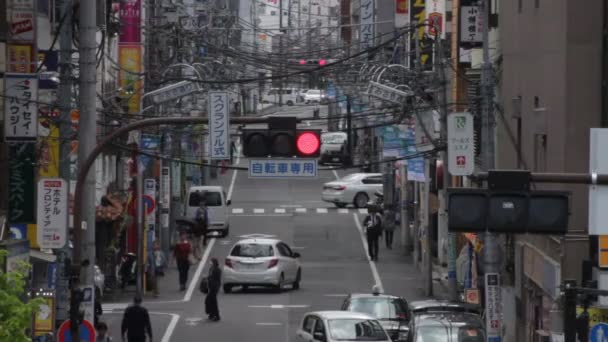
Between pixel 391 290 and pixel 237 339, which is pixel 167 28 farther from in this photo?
pixel 237 339

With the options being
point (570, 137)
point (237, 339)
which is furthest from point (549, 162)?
point (237, 339)

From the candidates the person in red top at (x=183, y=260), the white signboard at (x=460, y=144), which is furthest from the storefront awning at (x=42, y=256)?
the person in red top at (x=183, y=260)

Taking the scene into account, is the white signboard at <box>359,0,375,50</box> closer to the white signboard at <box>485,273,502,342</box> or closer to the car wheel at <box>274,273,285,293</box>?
the car wheel at <box>274,273,285,293</box>

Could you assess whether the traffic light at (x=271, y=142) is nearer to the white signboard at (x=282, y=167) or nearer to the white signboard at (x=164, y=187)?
the white signboard at (x=282, y=167)

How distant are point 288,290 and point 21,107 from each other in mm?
19007

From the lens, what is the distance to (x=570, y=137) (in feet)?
91.2

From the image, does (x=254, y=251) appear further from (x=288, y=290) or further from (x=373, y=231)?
(x=373, y=231)

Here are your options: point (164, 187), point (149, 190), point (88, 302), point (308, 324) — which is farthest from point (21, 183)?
point (164, 187)

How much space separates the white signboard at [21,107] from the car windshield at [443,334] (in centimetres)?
754

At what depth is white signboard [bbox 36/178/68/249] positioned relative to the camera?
25953 millimetres

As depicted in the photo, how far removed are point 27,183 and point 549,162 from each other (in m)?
9.85

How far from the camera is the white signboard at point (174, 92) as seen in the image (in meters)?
36.0

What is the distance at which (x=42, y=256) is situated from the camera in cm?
3133

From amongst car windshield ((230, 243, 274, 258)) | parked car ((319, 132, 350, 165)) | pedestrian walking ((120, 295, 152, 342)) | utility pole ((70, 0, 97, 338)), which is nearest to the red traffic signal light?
utility pole ((70, 0, 97, 338))
